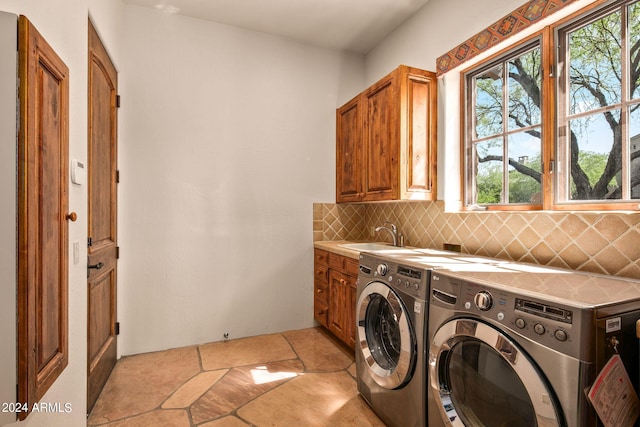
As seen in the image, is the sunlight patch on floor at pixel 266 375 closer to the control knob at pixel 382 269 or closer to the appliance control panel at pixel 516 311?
the control knob at pixel 382 269

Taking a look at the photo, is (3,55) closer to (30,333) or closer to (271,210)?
(30,333)

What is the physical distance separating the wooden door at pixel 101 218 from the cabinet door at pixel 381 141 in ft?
6.48

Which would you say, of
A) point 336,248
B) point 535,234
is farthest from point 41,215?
point 535,234

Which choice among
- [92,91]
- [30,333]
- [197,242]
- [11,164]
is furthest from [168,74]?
[30,333]

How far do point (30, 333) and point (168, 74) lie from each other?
2.43 m

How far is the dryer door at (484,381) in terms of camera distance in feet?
3.42

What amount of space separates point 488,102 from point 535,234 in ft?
3.52

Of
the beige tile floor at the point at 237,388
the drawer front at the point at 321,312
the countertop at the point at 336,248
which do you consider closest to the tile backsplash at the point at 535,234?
the countertop at the point at 336,248

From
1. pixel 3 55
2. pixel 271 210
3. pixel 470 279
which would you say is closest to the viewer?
pixel 3 55

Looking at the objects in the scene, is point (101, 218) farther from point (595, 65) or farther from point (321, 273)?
point (595, 65)

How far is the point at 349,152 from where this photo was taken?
10.4ft

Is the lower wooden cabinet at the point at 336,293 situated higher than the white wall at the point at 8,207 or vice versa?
the white wall at the point at 8,207

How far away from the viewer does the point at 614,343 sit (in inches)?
38.8

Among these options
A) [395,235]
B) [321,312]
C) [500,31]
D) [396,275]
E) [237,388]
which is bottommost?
[237,388]
